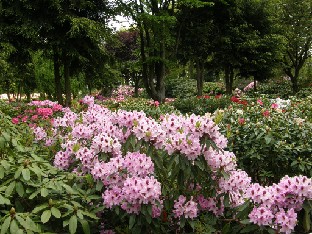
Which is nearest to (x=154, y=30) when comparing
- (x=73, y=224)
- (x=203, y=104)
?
(x=203, y=104)

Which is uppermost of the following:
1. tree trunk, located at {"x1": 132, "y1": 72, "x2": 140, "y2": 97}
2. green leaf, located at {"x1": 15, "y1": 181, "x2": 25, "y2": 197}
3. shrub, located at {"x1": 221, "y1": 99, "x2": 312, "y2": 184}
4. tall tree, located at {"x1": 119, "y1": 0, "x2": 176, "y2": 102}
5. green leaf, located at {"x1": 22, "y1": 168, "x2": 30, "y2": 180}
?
tall tree, located at {"x1": 119, "y1": 0, "x2": 176, "y2": 102}

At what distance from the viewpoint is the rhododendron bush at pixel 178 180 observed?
245 cm

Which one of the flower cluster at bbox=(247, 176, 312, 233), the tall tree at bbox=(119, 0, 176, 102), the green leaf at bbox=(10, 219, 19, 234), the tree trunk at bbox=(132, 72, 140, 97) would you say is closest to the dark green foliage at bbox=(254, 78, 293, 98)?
the tree trunk at bbox=(132, 72, 140, 97)

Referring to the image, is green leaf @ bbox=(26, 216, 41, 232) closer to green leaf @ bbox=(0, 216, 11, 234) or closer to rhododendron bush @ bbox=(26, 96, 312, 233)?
green leaf @ bbox=(0, 216, 11, 234)

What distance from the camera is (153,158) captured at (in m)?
2.73

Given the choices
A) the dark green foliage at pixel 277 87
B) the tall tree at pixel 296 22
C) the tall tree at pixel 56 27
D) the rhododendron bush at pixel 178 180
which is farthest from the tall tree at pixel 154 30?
the dark green foliage at pixel 277 87

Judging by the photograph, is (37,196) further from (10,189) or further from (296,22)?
(296,22)

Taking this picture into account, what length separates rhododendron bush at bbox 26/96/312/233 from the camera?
96.5 inches

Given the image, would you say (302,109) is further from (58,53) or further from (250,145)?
(58,53)

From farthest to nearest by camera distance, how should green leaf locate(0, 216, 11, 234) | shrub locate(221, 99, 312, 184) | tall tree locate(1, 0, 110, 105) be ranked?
tall tree locate(1, 0, 110, 105) → shrub locate(221, 99, 312, 184) → green leaf locate(0, 216, 11, 234)

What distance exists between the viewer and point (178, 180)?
2.66 m

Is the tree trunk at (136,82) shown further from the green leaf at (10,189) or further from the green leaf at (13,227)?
the green leaf at (13,227)

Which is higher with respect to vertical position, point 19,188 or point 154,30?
point 154,30

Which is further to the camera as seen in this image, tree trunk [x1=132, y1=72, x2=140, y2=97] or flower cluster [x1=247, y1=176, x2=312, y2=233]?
tree trunk [x1=132, y1=72, x2=140, y2=97]
